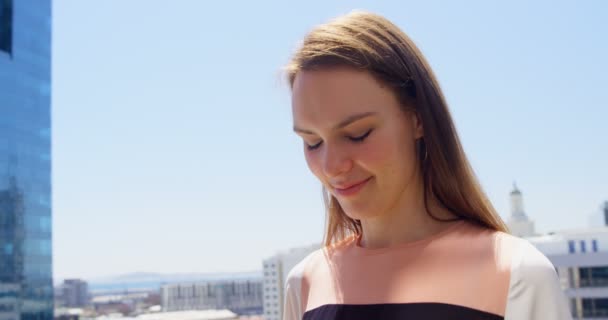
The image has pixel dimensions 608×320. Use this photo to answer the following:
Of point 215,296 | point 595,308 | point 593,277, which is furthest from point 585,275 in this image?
point 215,296

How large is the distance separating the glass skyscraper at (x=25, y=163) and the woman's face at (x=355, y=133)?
28.3 metres

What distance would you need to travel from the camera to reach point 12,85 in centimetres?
2836

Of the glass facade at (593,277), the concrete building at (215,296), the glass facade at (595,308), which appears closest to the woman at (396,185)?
the glass facade at (595,308)

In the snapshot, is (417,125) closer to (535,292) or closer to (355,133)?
(355,133)

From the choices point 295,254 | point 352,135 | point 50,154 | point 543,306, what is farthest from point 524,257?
point 295,254

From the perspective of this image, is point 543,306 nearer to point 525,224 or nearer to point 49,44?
point 49,44

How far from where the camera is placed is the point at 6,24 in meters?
28.9

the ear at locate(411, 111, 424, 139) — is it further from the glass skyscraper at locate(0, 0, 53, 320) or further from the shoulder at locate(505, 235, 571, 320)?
the glass skyscraper at locate(0, 0, 53, 320)

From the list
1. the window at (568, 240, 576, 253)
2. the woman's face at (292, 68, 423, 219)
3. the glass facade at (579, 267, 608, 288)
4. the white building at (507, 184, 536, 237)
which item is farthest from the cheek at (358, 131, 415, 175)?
the white building at (507, 184, 536, 237)

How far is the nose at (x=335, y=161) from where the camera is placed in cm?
74

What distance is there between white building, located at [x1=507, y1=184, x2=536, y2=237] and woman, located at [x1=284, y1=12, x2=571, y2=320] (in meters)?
35.9

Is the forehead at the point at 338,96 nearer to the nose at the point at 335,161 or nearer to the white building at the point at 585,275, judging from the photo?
the nose at the point at 335,161

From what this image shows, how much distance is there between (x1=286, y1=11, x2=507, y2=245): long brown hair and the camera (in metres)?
0.75

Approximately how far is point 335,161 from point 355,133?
1.3 inches
